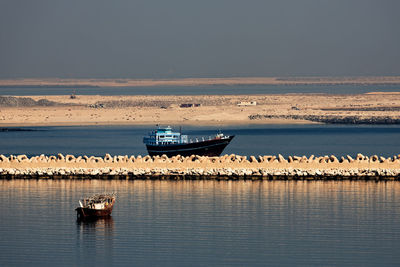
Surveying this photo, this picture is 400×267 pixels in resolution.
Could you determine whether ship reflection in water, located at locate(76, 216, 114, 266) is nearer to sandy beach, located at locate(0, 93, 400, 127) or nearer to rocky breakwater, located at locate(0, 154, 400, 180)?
rocky breakwater, located at locate(0, 154, 400, 180)

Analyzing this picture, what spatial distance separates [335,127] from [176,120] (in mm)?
18722

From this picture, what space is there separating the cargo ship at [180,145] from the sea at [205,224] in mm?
12033

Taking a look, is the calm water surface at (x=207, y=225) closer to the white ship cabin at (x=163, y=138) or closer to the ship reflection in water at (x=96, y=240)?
the ship reflection in water at (x=96, y=240)

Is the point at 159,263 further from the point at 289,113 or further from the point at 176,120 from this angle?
the point at 289,113

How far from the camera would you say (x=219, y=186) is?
127ft

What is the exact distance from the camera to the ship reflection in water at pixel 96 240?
25250 mm

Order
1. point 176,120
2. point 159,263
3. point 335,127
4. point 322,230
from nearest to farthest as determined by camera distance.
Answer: point 159,263 → point 322,230 → point 335,127 → point 176,120

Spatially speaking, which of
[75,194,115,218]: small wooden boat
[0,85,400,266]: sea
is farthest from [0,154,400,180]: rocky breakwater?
[75,194,115,218]: small wooden boat

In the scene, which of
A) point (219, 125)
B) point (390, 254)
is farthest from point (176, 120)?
point (390, 254)

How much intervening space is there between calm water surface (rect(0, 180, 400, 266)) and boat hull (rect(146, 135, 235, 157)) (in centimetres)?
1206

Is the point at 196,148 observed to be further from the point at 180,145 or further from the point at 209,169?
the point at 209,169

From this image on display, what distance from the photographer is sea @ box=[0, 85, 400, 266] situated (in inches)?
995

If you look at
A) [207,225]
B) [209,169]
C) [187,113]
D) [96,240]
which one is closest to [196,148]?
[209,169]

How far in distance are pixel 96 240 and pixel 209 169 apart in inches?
576
